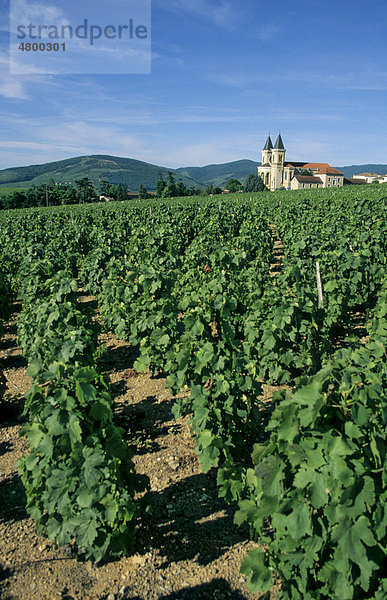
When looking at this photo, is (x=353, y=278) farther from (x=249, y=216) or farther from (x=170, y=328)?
(x=249, y=216)

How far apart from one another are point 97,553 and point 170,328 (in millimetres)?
3614

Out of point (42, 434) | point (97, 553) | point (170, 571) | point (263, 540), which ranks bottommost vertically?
point (170, 571)

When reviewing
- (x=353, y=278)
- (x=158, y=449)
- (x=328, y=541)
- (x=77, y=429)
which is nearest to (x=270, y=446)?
(x=328, y=541)

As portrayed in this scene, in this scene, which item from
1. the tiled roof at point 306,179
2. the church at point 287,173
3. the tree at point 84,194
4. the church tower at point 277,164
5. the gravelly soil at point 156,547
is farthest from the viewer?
the church tower at point 277,164

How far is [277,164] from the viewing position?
133m

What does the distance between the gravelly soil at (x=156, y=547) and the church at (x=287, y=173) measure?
409ft

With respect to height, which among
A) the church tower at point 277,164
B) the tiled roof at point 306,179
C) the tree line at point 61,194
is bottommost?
the tree line at point 61,194

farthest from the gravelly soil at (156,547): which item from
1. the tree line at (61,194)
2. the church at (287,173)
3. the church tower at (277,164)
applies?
the church tower at (277,164)

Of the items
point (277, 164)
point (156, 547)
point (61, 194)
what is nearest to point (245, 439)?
point (156, 547)

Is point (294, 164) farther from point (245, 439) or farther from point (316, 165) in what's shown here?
point (245, 439)

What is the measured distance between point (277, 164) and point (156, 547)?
5588 inches

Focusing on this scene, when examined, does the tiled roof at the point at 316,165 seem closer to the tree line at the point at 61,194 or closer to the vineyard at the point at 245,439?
the tree line at the point at 61,194

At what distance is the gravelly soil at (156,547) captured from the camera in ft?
10.2

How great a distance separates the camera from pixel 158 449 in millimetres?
4789
